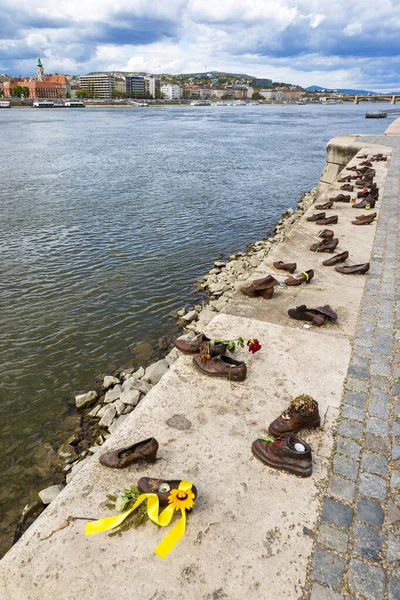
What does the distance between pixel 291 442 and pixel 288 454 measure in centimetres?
14

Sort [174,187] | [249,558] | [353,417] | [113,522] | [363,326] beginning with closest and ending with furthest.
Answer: [249,558]
[113,522]
[353,417]
[363,326]
[174,187]

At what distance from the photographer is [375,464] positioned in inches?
138

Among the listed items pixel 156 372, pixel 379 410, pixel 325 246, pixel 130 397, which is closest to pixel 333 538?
pixel 379 410

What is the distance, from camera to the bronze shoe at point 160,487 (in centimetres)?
307

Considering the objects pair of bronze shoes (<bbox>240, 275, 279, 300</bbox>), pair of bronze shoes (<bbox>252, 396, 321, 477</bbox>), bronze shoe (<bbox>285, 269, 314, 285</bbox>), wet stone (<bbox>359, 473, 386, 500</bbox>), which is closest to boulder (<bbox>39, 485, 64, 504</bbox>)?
pair of bronze shoes (<bbox>252, 396, 321, 477</bbox>)

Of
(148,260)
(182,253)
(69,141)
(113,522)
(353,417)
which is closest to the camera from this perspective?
(113,522)

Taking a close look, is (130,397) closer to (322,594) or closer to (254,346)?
(254,346)

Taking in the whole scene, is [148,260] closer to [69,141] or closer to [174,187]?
[174,187]

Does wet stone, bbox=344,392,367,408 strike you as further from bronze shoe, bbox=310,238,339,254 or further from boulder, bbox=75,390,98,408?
bronze shoe, bbox=310,238,339,254

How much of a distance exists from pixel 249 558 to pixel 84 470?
1.60 meters

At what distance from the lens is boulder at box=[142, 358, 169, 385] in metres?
6.94

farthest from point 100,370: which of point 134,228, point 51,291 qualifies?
point 134,228

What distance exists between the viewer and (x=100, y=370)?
792 centimetres

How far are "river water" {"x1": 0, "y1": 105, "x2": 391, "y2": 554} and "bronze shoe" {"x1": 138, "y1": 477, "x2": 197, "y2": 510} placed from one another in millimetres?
2699
